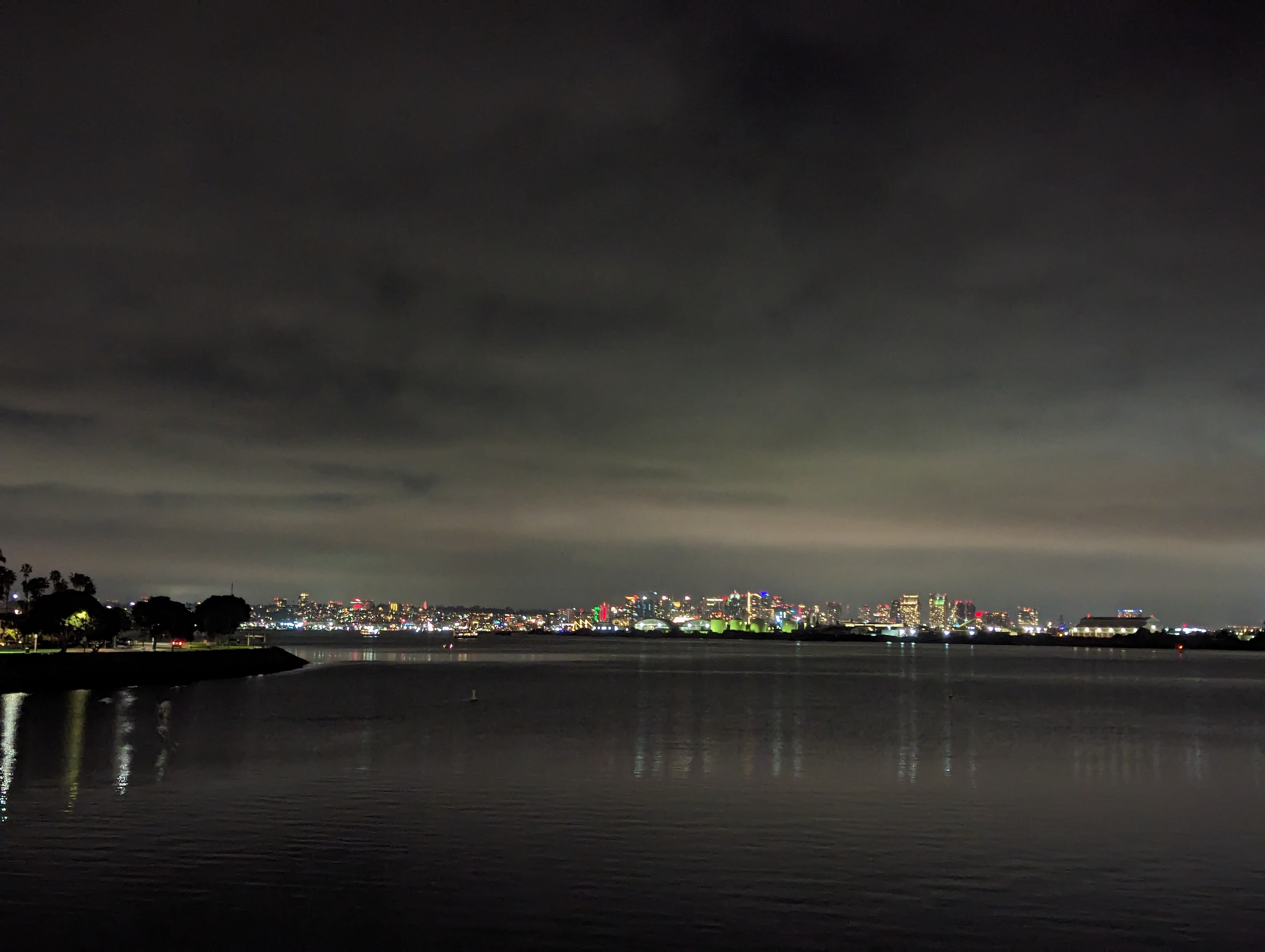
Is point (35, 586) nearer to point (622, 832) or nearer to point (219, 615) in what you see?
point (219, 615)

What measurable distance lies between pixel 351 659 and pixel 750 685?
2823 inches

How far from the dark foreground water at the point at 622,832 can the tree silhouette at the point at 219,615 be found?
7213 cm

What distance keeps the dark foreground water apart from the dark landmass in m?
17.7

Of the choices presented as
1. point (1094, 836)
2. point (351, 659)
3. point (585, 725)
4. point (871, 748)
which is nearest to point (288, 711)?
point (585, 725)

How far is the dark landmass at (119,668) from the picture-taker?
217 feet

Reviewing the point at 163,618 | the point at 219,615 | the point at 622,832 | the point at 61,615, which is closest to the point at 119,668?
the point at 61,615

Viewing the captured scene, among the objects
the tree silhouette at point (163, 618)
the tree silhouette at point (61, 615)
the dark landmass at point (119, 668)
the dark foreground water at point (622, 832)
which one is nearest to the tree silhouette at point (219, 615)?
the tree silhouette at point (163, 618)

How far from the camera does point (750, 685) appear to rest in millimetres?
84375

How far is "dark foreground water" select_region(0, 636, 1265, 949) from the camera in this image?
15266 millimetres

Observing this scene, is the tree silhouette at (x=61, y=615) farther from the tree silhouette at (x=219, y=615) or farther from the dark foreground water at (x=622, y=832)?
the dark foreground water at (x=622, y=832)

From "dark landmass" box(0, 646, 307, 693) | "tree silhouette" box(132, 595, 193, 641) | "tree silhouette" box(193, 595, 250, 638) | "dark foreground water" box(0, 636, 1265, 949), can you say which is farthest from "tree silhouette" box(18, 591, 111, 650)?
"dark foreground water" box(0, 636, 1265, 949)

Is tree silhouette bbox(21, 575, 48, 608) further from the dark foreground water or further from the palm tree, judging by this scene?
the dark foreground water

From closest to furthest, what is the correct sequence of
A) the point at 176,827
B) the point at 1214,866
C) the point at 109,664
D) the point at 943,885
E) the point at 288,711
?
the point at 943,885 < the point at 1214,866 < the point at 176,827 < the point at 288,711 < the point at 109,664

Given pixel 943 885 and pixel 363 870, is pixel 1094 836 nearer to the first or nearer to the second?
pixel 943 885
